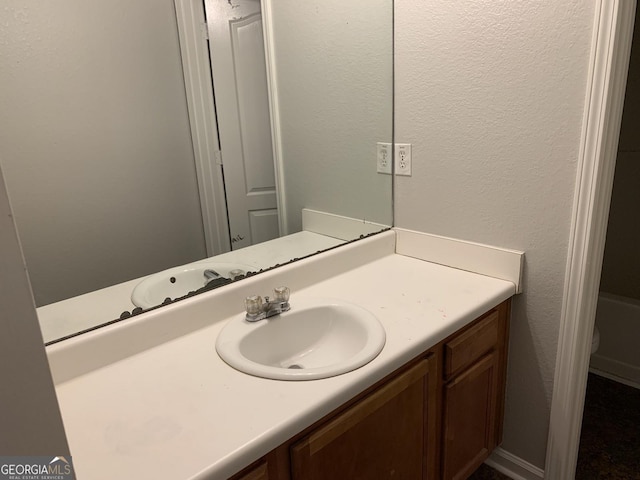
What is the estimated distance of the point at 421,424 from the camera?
125cm

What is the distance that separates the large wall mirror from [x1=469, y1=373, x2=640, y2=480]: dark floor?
117cm

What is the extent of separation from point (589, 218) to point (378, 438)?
83 cm

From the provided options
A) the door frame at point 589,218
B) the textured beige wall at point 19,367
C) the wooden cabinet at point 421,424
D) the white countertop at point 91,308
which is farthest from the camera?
the door frame at point 589,218

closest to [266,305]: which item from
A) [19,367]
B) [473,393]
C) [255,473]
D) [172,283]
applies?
[172,283]

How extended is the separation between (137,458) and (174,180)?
0.72 m

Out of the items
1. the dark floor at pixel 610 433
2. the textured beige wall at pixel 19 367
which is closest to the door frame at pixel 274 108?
the textured beige wall at pixel 19 367

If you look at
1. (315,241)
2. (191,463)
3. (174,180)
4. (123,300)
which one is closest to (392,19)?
(315,241)

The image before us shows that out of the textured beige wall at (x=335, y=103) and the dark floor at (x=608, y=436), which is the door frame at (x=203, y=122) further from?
the dark floor at (x=608, y=436)

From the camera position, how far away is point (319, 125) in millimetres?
1729

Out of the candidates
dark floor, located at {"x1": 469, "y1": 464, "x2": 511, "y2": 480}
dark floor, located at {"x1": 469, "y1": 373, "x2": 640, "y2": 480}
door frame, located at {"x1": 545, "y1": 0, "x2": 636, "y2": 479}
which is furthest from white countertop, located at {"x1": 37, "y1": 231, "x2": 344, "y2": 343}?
dark floor, located at {"x1": 469, "y1": 373, "x2": 640, "y2": 480}

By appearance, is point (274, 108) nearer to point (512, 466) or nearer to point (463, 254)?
point (463, 254)

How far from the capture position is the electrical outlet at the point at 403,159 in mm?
1688

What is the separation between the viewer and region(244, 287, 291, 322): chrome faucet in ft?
4.14

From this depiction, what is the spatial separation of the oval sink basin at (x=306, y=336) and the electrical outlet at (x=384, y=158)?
637 mm
